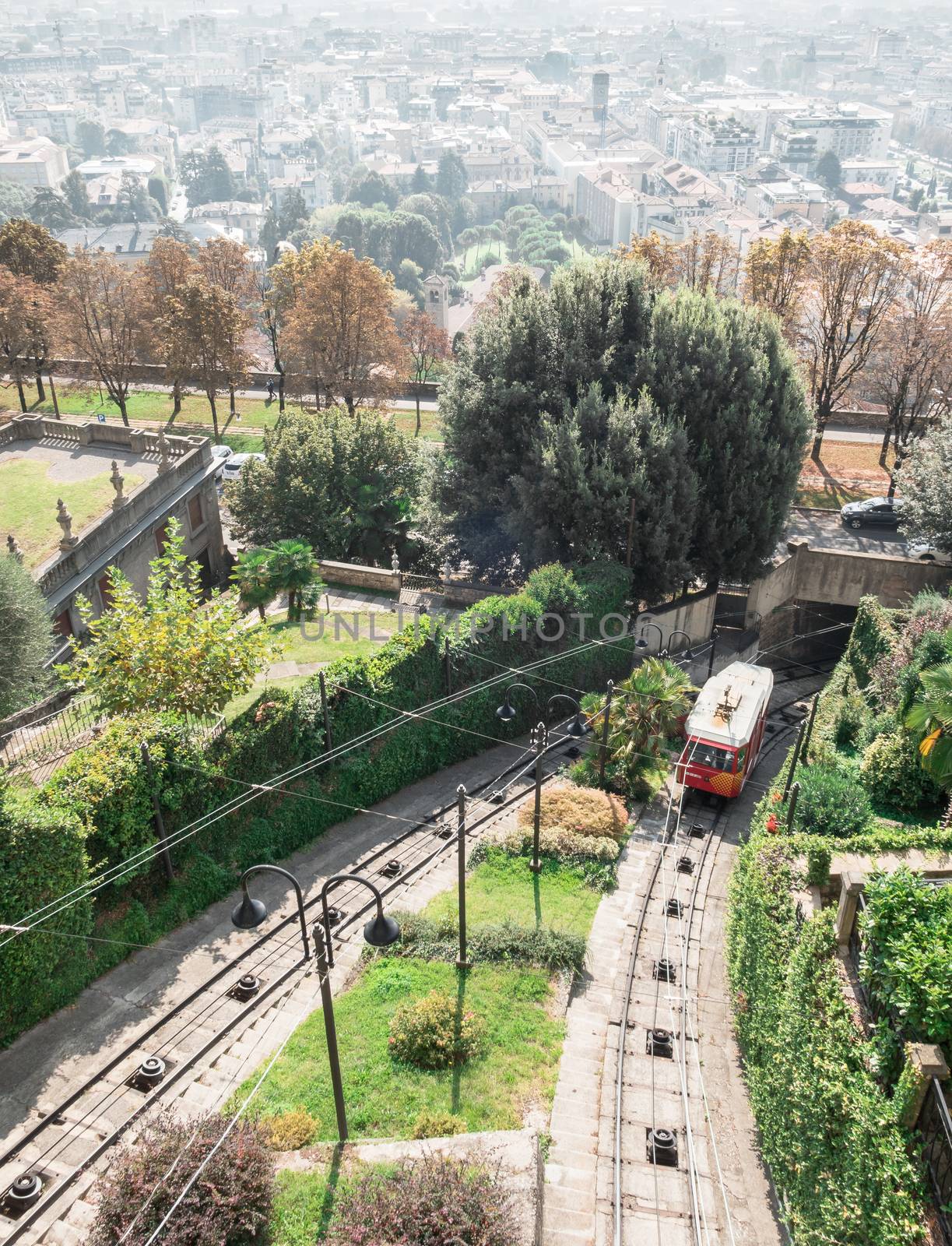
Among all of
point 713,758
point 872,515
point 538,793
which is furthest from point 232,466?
point 538,793

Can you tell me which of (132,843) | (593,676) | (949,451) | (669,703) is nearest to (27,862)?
(132,843)

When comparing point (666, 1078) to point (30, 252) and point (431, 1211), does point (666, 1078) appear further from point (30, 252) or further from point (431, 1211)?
point (30, 252)

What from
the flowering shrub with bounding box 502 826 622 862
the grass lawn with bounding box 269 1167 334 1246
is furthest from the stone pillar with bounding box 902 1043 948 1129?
the flowering shrub with bounding box 502 826 622 862

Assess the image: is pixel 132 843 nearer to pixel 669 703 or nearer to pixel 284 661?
pixel 284 661

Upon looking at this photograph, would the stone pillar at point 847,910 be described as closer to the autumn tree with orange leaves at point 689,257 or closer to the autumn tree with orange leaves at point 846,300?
the autumn tree with orange leaves at point 846,300

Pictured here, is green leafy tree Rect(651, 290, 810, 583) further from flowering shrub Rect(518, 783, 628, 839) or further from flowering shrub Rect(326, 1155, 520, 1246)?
flowering shrub Rect(326, 1155, 520, 1246)
